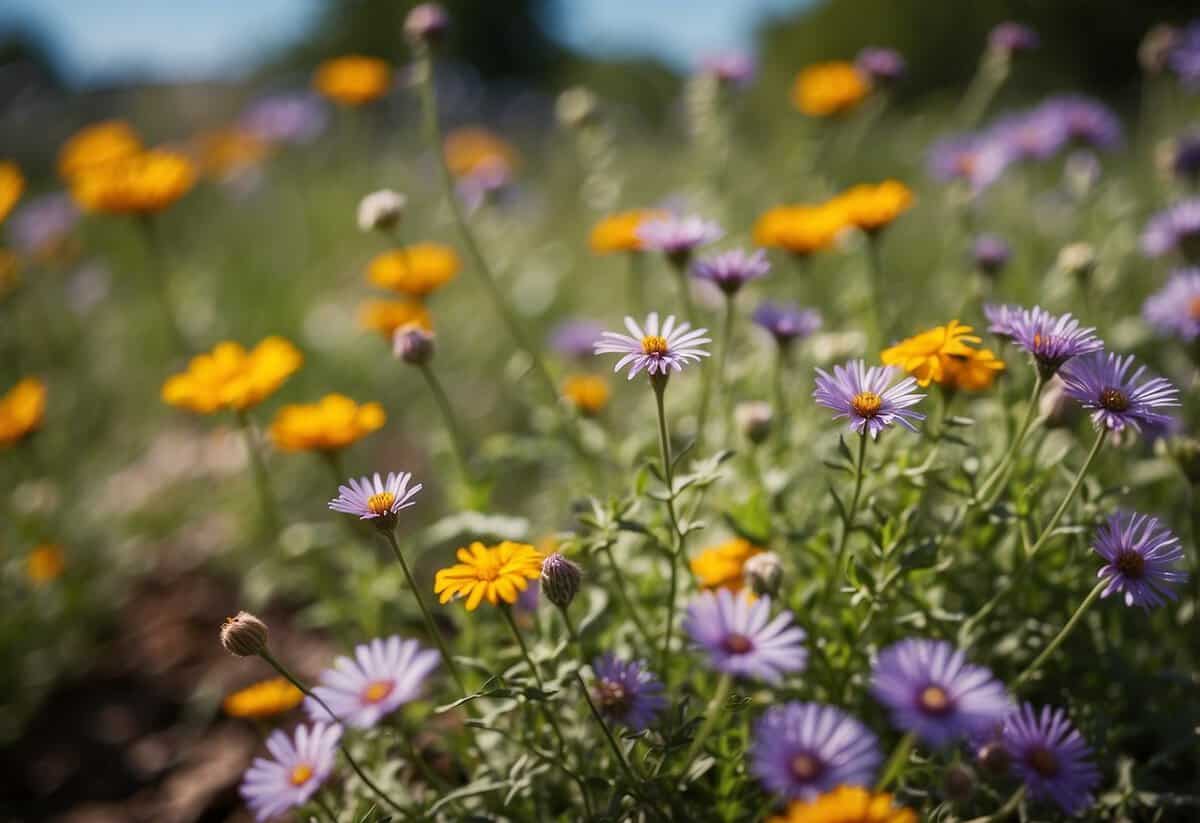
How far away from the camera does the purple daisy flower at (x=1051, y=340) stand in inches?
55.3

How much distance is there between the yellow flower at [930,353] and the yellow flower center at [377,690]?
2.99 feet

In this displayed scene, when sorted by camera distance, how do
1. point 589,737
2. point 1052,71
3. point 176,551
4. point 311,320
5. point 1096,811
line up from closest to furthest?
point 1096,811
point 589,737
point 176,551
point 311,320
point 1052,71

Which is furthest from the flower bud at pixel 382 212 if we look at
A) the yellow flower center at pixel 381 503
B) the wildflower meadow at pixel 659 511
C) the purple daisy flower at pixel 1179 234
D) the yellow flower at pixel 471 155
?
the yellow flower at pixel 471 155

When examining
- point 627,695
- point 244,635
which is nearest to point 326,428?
point 244,635

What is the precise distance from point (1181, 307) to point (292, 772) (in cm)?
191

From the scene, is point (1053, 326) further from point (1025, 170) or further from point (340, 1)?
point (340, 1)

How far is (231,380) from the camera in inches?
84.0

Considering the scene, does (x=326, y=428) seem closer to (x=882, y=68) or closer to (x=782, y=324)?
(x=782, y=324)

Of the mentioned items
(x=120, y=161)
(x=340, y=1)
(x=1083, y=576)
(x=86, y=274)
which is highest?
(x=340, y=1)

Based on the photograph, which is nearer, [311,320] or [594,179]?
[594,179]

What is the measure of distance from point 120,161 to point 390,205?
148cm

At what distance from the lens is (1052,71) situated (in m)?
12.0

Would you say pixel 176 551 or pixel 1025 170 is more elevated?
pixel 1025 170

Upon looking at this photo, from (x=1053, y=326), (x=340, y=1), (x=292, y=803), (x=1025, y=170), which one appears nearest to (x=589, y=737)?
(x=292, y=803)
